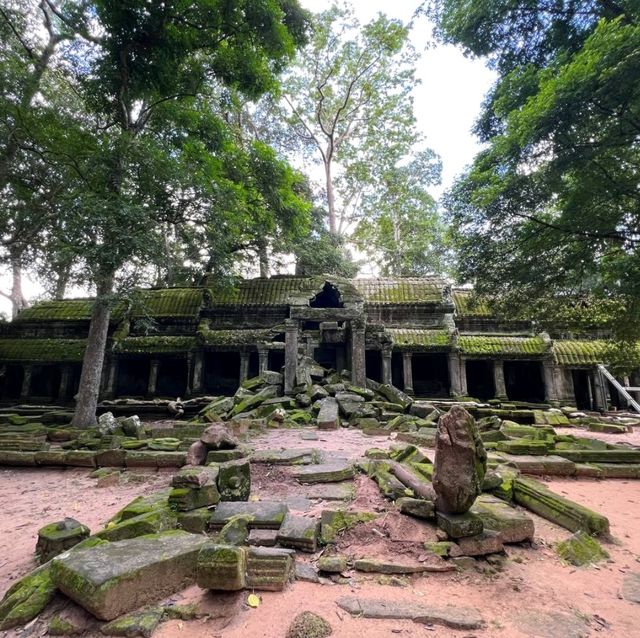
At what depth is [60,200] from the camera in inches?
367

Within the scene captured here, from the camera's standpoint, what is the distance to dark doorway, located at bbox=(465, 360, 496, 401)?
1795cm

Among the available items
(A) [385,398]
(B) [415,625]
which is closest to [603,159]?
(A) [385,398]

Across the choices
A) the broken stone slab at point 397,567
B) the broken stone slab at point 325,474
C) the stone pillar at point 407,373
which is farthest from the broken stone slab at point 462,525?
the stone pillar at point 407,373

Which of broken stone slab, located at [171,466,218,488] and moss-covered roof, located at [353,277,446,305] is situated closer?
broken stone slab, located at [171,466,218,488]

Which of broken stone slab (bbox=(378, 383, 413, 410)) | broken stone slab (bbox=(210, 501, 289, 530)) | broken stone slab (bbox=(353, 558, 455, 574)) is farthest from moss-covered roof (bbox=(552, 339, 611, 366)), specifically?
broken stone slab (bbox=(210, 501, 289, 530))

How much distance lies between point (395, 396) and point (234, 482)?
8.35 metres

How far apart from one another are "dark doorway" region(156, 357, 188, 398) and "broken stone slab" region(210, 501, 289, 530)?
16.2m

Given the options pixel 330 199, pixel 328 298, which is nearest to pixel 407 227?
pixel 330 199

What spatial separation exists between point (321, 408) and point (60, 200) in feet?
28.7

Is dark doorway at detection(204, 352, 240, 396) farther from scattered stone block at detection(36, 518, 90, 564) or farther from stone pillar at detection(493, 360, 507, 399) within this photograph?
scattered stone block at detection(36, 518, 90, 564)

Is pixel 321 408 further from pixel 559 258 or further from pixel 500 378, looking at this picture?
pixel 500 378

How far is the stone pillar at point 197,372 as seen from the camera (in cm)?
1656

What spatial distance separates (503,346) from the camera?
16.5 meters

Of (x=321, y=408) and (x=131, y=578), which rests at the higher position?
(x=321, y=408)
